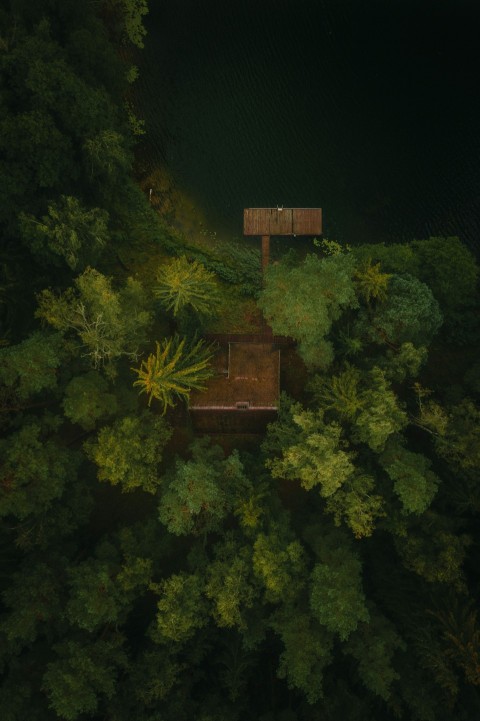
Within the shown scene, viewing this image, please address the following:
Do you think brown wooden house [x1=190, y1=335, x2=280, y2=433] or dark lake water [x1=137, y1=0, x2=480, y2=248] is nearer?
brown wooden house [x1=190, y1=335, x2=280, y2=433]

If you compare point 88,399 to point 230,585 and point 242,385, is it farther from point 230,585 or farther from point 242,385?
point 230,585

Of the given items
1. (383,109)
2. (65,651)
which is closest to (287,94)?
(383,109)

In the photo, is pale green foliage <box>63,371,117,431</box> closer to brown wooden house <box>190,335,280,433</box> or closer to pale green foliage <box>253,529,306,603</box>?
brown wooden house <box>190,335,280,433</box>

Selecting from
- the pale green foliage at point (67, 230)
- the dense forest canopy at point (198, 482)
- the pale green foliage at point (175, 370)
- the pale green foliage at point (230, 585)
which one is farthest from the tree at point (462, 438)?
the pale green foliage at point (67, 230)

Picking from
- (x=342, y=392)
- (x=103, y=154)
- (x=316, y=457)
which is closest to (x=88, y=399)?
(x=316, y=457)

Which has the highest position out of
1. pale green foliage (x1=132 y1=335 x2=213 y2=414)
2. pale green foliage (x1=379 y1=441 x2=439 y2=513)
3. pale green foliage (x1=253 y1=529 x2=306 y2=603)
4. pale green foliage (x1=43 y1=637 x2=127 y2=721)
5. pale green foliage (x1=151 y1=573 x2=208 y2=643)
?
pale green foliage (x1=132 y1=335 x2=213 y2=414)

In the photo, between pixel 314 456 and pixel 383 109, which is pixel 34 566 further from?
pixel 383 109

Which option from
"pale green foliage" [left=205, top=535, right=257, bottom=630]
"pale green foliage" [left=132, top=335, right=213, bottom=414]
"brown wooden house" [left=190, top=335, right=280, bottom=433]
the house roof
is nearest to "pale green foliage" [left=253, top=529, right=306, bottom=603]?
"pale green foliage" [left=205, top=535, right=257, bottom=630]
